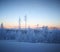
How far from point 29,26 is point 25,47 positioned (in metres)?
0.46

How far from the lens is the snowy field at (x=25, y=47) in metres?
2.67

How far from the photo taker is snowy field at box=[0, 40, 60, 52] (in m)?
2.67

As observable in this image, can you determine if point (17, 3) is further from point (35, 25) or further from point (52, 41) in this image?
point (52, 41)

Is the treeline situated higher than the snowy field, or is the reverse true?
the treeline

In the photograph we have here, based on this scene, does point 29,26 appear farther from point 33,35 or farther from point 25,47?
point 25,47

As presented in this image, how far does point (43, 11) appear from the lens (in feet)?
9.04

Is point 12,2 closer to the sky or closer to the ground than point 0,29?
closer to the sky

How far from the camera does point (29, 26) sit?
107 inches

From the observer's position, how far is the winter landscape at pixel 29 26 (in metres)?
2.68

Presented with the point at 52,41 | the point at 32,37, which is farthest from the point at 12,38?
the point at 52,41

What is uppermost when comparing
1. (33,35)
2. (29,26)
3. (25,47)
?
(29,26)

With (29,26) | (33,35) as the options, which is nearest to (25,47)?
(33,35)

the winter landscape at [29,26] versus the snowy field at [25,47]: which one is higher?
the winter landscape at [29,26]

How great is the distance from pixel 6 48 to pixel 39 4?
1187 mm
